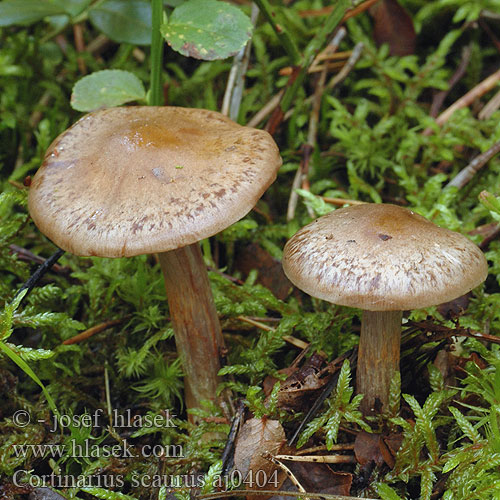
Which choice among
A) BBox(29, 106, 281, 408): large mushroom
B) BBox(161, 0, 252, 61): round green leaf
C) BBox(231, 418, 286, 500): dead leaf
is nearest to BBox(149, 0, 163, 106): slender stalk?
BBox(161, 0, 252, 61): round green leaf

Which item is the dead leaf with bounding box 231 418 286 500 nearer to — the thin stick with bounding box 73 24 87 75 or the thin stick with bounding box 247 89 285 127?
the thin stick with bounding box 247 89 285 127

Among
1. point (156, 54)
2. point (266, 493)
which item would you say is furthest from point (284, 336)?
point (156, 54)

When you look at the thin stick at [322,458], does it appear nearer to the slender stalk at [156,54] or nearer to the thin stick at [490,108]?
→ the slender stalk at [156,54]

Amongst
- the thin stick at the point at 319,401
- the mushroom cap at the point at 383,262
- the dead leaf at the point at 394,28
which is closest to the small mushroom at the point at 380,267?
the mushroom cap at the point at 383,262

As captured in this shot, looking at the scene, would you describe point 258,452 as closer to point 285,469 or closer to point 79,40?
point 285,469

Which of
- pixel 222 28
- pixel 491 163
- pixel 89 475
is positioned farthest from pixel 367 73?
pixel 89 475

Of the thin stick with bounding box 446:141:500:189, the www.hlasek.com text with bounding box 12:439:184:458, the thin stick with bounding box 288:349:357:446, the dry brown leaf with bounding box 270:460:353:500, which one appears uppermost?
the thin stick with bounding box 446:141:500:189
